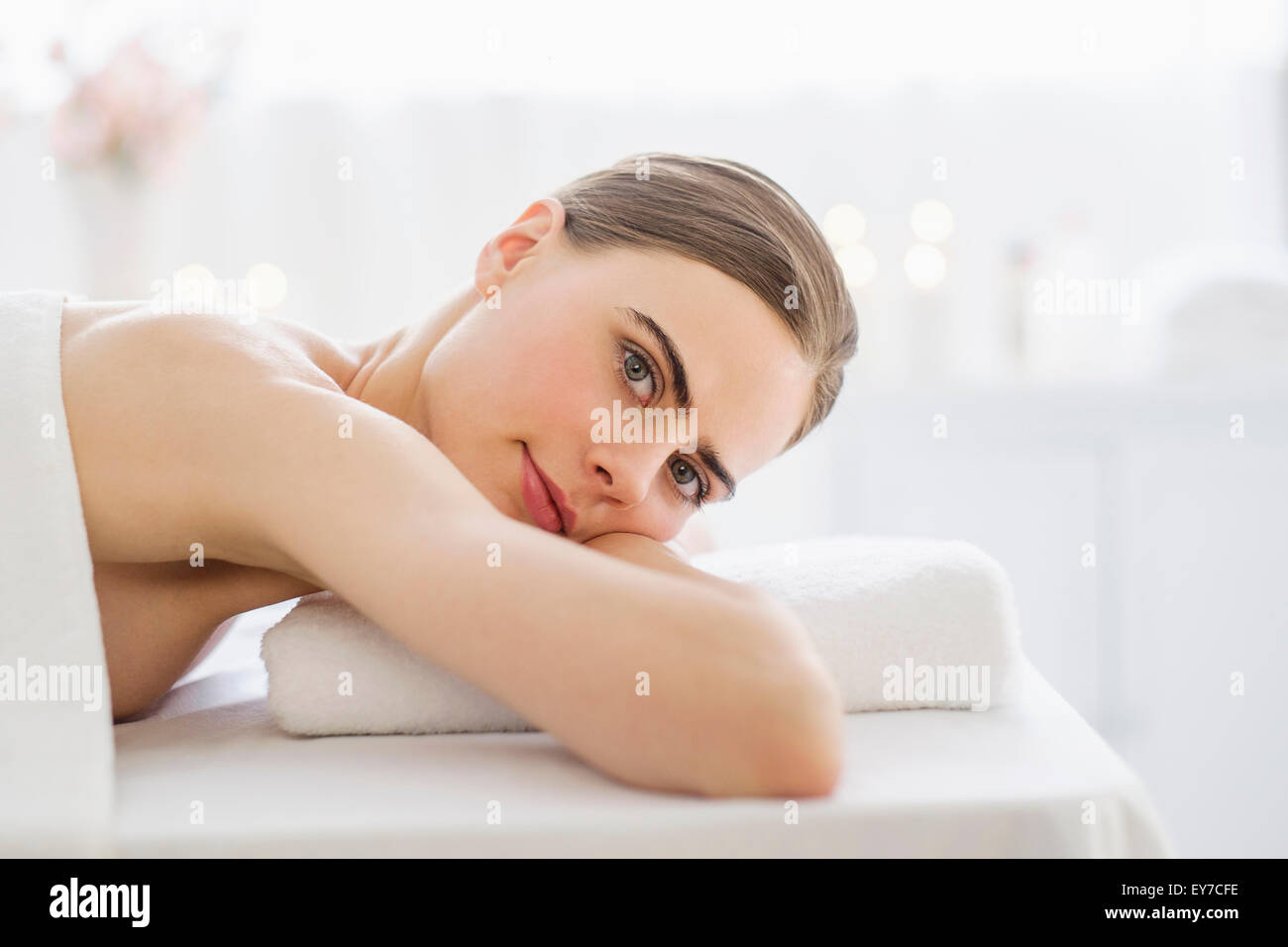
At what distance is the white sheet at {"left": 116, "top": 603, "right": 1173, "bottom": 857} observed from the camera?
0.59 meters

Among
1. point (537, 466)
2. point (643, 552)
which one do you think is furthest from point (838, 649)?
point (537, 466)

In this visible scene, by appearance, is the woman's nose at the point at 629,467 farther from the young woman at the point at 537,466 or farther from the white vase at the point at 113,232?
the white vase at the point at 113,232

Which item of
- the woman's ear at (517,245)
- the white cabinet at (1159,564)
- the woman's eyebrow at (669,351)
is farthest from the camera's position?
the white cabinet at (1159,564)

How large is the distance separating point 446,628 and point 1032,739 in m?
0.39

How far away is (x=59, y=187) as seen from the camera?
2318 millimetres

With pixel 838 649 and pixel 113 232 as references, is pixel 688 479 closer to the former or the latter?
pixel 838 649

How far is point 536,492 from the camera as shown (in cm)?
87

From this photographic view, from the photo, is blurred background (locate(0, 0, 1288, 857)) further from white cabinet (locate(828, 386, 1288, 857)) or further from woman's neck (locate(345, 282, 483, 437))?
woman's neck (locate(345, 282, 483, 437))

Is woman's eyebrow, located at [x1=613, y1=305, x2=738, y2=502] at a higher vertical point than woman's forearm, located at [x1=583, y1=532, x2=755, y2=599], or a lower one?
higher

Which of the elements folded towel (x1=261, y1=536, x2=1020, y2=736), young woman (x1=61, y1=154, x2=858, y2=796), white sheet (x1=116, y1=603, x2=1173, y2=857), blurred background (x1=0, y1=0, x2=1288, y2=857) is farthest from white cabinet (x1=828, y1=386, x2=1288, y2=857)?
white sheet (x1=116, y1=603, x2=1173, y2=857)

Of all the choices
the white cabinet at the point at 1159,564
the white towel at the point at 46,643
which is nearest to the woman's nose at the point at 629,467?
Answer: the white towel at the point at 46,643

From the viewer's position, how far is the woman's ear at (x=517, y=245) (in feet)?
3.14

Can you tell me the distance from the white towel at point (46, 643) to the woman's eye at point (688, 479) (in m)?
0.45
